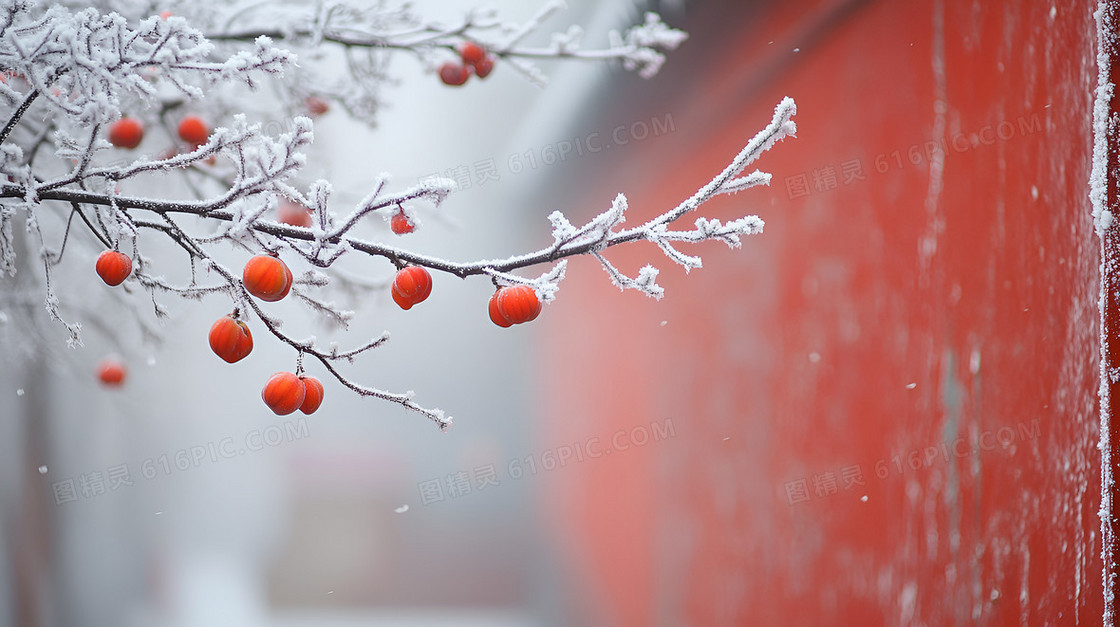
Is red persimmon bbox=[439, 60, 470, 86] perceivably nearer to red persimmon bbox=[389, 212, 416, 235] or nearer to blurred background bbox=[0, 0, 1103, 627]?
blurred background bbox=[0, 0, 1103, 627]

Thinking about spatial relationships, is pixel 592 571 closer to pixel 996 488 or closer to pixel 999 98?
pixel 996 488

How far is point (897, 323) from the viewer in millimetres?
1052

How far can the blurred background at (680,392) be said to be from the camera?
2.96 feet

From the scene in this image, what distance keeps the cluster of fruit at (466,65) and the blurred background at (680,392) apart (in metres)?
0.29

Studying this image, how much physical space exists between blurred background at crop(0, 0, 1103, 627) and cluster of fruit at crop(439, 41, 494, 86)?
285 mm

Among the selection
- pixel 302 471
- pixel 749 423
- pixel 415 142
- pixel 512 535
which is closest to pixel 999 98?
pixel 749 423

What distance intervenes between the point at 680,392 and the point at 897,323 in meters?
0.79

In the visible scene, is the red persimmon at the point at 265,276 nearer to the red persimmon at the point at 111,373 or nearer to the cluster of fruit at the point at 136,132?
the cluster of fruit at the point at 136,132

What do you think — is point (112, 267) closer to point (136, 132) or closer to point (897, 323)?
point (136, 132)

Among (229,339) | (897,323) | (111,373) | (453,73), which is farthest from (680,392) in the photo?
(229,339)

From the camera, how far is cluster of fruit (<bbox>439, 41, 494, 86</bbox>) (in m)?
0.97

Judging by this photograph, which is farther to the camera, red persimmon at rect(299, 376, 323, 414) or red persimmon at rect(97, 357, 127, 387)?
red persimmon at rect(97, 357, 127, 387)

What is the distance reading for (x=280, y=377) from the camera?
576mm

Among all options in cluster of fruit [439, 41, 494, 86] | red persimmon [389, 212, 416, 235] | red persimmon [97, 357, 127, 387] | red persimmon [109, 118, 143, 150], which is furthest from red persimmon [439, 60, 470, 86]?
red persimmon [97, 357, 127, 387]
